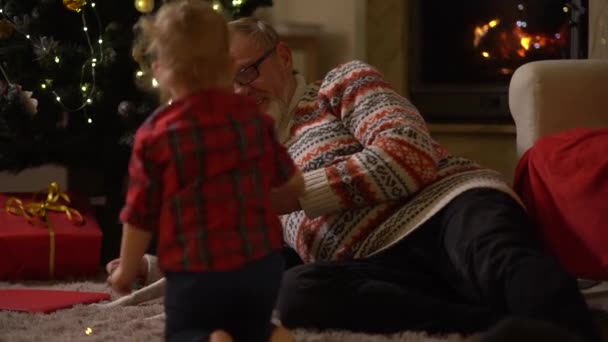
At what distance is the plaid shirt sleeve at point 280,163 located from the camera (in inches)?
41.8

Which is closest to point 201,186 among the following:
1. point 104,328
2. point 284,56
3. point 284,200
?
point 284,200

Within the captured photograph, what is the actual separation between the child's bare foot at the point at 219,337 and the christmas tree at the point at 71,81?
4.24 feet

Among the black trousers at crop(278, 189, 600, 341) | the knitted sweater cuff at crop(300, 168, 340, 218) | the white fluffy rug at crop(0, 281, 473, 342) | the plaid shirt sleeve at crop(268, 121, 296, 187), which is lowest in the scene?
the white fluffy rug at crop(0, 281, 473, 342)

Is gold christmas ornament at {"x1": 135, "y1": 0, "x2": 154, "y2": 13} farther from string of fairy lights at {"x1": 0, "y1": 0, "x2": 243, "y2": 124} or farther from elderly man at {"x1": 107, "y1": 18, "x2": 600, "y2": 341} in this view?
elderly man at {"x1": 107, "y1": 18, "x2": 600, "y2": 341}

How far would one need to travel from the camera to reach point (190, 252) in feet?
3.24

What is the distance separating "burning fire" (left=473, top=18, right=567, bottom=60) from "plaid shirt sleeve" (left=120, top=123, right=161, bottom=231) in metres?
2.11

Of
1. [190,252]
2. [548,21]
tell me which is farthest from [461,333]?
[548,21]

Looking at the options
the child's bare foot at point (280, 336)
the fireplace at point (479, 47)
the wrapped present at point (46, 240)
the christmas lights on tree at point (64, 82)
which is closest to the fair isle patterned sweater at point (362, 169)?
the child's bare foot at point (280, 336)

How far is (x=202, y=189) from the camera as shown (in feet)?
3.25

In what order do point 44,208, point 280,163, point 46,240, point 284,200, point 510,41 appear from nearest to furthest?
point 280,163 < point 284,200 < point 46,240 < point 44,208 < point 510,41

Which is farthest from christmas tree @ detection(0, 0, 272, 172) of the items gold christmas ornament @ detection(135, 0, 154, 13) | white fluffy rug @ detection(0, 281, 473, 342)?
white fluffy rug @ detection(0, 281, 473, 342)

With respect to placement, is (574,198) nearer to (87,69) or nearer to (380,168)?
(380,168)

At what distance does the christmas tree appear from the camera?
7.33ft

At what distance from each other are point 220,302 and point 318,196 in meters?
0.50
